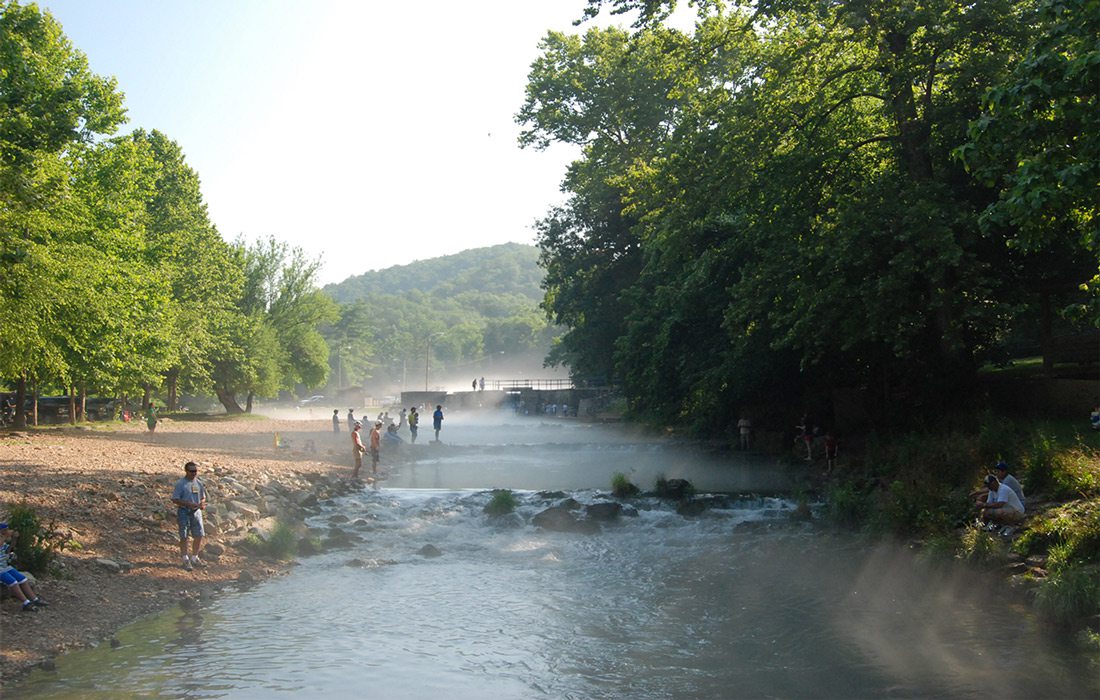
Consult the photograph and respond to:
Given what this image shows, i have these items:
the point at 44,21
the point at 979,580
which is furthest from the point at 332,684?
the point at 44,21

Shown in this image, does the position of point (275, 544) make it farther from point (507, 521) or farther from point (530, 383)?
point (530, 383)

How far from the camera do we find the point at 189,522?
50.3ft

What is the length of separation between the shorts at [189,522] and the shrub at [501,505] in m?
8.46

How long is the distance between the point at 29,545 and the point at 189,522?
306 cm

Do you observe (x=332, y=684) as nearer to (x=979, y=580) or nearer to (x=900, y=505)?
(x=979, y=580)

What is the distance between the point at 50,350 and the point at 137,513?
1060cm

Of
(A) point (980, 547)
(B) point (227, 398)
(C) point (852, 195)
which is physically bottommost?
(A) point (980, 547)

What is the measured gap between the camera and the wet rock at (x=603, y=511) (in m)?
21.8

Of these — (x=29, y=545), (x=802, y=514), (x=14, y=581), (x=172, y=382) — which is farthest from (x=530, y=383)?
(x=14, y=581)

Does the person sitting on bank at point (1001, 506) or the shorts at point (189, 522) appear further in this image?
the shorts at point (189, 522)

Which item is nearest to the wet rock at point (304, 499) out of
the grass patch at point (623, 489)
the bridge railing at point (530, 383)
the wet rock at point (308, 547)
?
the wet rock at point (308, 547)

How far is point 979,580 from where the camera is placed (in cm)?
1371

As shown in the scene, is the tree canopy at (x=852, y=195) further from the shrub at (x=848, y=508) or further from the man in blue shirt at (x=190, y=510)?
the man in blue shirt at (x=190, y=510)

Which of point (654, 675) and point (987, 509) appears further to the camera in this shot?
point (987, 509)
